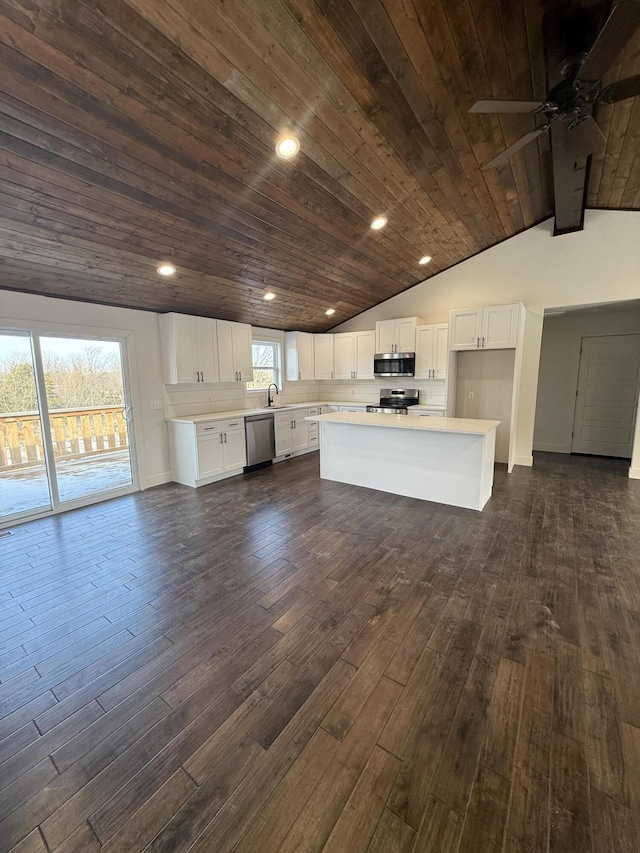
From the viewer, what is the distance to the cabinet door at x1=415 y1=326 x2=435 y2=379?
614cm

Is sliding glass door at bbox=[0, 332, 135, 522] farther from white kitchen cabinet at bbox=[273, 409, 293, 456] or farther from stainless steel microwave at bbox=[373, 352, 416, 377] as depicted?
stainless steel microwave at bbox=[373, 352, 416, 377]

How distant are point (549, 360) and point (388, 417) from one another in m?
3.97

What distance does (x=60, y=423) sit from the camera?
14.4 ft

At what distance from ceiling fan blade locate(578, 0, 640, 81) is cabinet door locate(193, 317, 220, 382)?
14.8 ft

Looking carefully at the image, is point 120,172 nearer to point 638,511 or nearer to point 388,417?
point 388,417

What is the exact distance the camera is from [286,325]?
6770 mm

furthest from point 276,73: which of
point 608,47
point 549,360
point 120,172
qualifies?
point 549,360

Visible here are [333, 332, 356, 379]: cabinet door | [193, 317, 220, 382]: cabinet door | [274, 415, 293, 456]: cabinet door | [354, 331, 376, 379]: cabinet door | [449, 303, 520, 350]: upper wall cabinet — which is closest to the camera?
[193, 317, 220, 382]: cabinet door

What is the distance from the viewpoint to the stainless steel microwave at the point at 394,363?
20.7 feet

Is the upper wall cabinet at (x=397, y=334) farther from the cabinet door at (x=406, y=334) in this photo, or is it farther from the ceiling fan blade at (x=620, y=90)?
the ceiling fan blade at (x=620, y=90)

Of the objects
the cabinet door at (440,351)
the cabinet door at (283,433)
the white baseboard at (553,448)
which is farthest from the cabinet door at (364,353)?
the white baseboard at (553,448)

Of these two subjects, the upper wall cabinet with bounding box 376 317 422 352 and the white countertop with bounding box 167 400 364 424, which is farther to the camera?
the upper wall cabinet with bounding box 376 317 422 352

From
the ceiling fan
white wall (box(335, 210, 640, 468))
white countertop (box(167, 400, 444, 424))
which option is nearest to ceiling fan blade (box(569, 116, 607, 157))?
the ceiling fan

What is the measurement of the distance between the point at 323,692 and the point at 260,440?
4.37 meters
